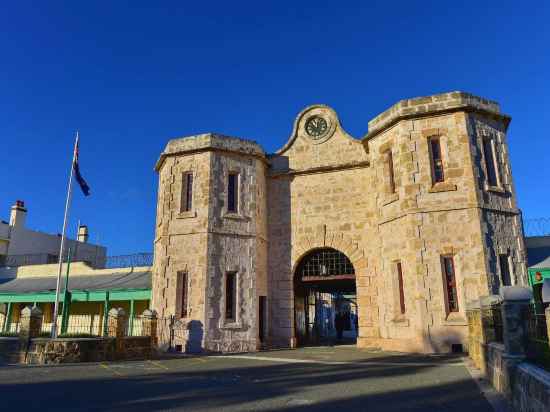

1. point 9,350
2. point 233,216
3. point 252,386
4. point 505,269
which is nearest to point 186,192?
point 233,216

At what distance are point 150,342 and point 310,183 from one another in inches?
340

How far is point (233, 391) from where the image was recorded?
7.46 meters

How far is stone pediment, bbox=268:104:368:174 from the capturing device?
57.1 feet

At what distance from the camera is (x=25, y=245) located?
29.8m

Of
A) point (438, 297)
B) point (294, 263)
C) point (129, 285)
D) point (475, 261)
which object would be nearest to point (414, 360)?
point (438, 297)

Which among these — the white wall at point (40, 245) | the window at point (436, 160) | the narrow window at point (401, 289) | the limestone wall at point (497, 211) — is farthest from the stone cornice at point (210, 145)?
the white wall at point (40, 245)

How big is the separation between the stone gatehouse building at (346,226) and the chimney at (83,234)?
61.8ft

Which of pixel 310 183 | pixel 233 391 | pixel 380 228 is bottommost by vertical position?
pixel 233 391

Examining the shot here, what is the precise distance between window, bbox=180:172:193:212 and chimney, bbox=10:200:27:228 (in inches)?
744

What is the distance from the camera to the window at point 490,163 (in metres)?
14.6

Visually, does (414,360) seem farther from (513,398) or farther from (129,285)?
(129,285)

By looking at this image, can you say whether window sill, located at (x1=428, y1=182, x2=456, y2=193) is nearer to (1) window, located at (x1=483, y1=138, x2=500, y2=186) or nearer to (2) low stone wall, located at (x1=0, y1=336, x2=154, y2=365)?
(1) window, located at (x1=483, y1=138, x2=500, y2=186)

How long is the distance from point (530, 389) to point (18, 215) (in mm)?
32464

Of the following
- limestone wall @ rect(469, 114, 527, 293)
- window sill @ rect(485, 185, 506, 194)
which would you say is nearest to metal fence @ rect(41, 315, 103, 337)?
limestone wall @ rect(469, 114, 527, 293)
